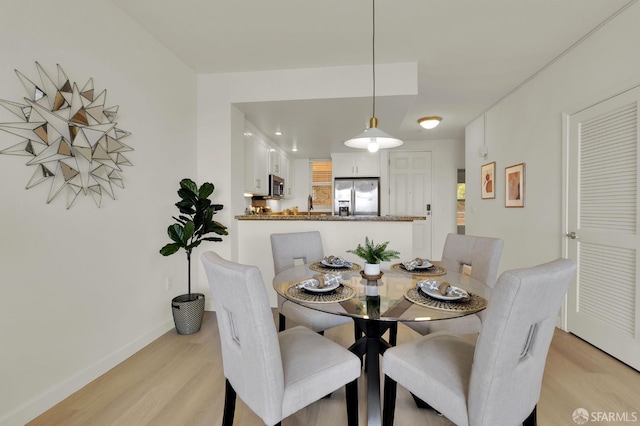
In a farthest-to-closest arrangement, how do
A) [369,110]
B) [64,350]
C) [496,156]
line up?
[496,156], [369,110], [64,350]

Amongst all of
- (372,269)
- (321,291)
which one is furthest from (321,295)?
(372,269)

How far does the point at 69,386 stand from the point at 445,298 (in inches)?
87.5

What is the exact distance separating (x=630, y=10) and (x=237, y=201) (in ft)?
11.7

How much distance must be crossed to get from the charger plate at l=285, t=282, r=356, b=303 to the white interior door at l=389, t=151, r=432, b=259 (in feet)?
14.9

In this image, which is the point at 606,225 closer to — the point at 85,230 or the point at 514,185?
the point at 514,185

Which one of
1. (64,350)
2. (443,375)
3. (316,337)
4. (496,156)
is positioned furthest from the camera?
(496,156)

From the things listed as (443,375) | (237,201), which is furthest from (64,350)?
(443,375)

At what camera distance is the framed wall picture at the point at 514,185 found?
10.7ft

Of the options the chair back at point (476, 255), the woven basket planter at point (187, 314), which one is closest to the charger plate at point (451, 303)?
the chair back at point (476, 255)

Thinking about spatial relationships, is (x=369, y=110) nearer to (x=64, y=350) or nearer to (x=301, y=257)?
(x=301, y=257)

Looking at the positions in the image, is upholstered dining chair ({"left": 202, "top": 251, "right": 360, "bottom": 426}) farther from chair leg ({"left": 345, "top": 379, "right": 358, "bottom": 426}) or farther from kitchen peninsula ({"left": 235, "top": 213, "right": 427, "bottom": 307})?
kitchen peninsula ({"left": 235, "top": 213, "right": 427, "bottom": 307})

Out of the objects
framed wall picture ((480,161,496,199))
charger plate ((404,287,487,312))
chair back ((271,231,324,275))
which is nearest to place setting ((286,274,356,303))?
charger plate ((404,287,487,312))

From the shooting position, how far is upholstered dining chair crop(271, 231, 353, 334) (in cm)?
173

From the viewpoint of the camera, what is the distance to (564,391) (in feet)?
5.68
